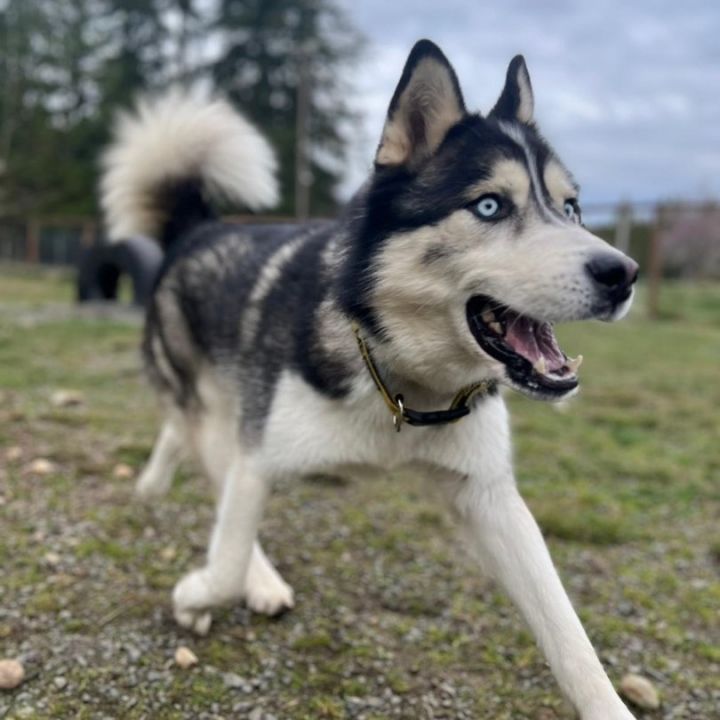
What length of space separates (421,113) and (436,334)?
1.95 feet

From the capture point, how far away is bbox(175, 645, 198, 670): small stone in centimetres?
230

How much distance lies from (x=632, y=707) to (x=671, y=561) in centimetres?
113

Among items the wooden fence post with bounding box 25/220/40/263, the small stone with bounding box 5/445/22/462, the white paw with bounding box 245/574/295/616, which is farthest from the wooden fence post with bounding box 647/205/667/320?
the wooden fence post with bounding box 25/220/40/263

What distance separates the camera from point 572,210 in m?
2.19

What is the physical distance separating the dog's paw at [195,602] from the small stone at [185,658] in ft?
0.46

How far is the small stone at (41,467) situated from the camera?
371 centimetres

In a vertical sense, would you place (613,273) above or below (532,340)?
above

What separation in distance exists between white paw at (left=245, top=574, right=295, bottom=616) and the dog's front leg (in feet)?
2.44

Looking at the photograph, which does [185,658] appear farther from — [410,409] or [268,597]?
[410,409]

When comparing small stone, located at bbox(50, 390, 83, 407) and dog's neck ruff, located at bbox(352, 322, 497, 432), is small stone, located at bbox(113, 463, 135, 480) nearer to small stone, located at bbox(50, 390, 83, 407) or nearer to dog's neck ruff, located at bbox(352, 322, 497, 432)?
small stone, located at bbox(50, 390, 83, 407)

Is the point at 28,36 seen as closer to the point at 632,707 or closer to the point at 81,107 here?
the point at 81,107

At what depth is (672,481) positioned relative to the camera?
4309 millimetres

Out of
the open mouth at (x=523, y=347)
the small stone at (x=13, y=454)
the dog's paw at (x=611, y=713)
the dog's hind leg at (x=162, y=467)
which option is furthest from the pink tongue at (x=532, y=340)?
the small stone at (x=13, y=454)

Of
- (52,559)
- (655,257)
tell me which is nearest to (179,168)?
(52,559)
